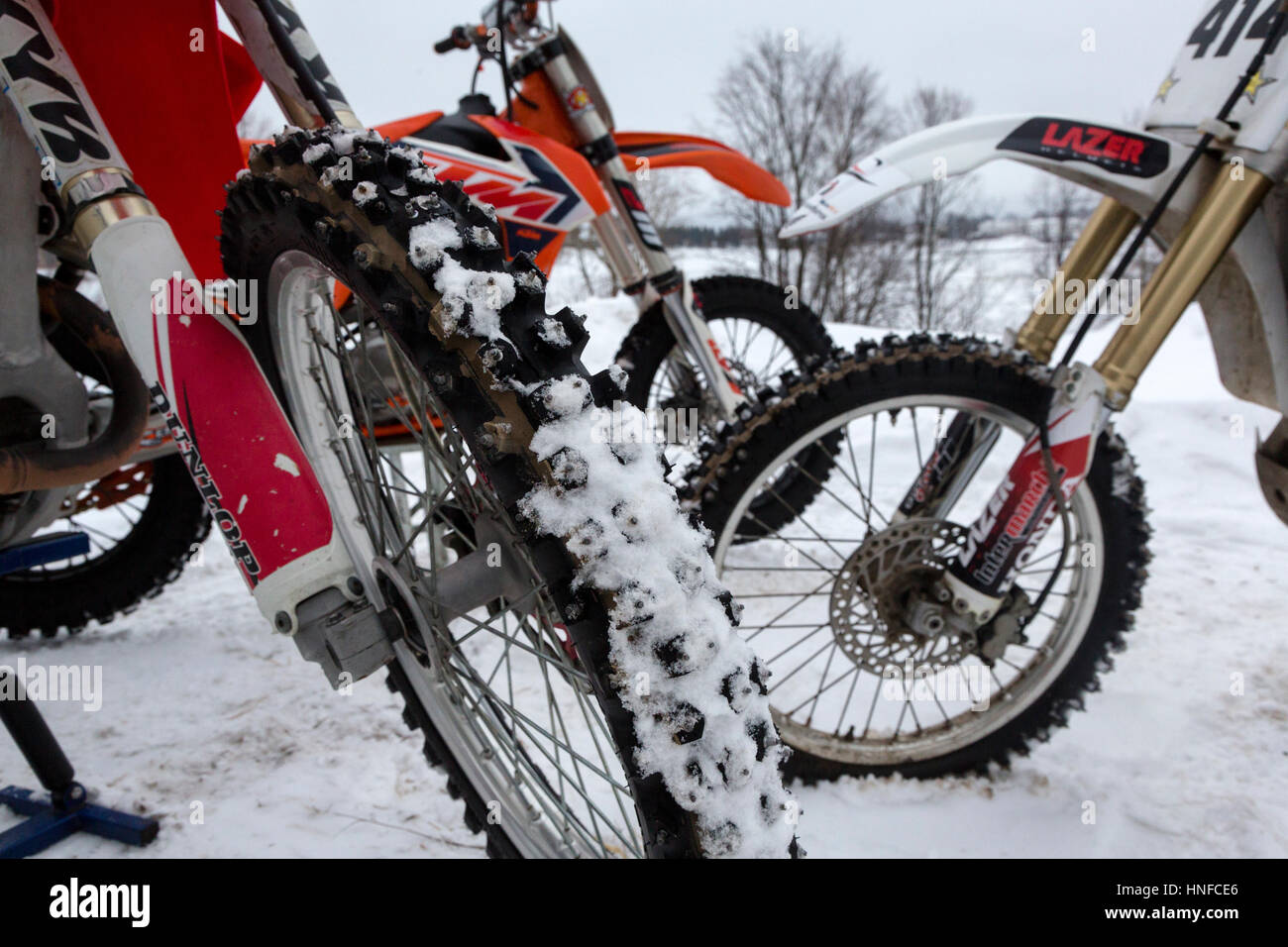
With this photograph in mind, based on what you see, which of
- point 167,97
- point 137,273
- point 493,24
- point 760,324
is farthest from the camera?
point 760,324

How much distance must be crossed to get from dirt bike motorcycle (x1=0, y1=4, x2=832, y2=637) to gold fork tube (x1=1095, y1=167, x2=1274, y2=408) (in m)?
0.71

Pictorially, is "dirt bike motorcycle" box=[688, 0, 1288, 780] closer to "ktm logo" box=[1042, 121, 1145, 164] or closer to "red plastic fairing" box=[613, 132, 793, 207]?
"ktm logo" box=[1042, 121, 1145, 164]

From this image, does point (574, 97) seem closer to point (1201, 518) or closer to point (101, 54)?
point (101, 54)

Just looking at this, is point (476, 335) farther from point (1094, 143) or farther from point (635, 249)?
point (635, 249)

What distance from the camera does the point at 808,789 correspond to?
5.79 feet

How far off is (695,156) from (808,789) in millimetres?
2193

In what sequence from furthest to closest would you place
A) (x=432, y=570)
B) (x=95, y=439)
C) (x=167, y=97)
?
(x=95, y=439) < (x=167, y=97) < (x=432, y=570)

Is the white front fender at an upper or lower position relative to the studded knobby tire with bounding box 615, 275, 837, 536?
upper

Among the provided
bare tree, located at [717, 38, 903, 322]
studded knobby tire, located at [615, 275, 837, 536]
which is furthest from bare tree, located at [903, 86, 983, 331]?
studded knobby tire, located at [615, 275, 837, 536]

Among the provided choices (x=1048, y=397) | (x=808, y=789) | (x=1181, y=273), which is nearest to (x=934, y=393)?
(x=1048, y=397)

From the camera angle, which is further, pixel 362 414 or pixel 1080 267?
pixel 1080 267

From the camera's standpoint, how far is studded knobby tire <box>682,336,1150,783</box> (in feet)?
5.29

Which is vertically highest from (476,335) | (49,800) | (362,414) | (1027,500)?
(476,335)

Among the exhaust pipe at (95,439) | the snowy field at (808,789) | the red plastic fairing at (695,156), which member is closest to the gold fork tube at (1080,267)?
the snowy field at (808,789)
